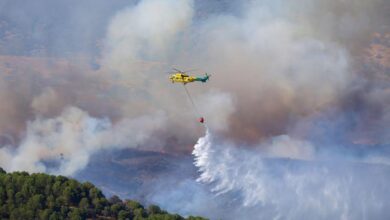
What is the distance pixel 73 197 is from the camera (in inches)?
4171

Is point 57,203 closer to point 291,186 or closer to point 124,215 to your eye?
point 124,215

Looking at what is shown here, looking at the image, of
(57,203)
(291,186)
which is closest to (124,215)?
(57,203)

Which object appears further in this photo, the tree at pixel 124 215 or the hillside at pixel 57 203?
the tree at pixel 124 215

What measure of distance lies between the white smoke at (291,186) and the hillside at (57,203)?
696 inches

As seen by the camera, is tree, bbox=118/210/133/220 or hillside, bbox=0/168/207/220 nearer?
hillside, bbox=0/168/207/220

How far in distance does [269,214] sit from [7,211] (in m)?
37.9

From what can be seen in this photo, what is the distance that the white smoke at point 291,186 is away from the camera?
119812mm

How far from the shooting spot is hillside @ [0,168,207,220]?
332 feet

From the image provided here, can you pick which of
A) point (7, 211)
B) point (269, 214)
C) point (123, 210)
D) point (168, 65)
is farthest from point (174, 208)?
point (168, 65)

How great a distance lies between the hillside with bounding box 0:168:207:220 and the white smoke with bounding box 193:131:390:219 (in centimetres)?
1768

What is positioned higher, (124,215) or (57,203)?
(57,203)

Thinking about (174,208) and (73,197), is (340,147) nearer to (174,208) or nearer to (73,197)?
(174,208)

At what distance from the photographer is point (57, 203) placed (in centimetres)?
10381

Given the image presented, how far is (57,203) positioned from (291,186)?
39.8m
